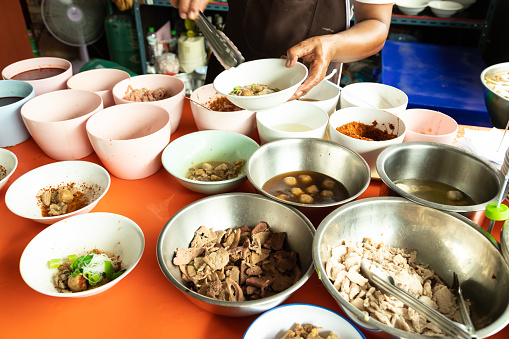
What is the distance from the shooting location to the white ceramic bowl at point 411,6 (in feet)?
11.4

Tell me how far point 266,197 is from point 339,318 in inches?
19.0

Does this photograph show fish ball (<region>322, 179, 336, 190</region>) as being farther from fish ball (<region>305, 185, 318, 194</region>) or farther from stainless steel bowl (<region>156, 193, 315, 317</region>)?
stainless steel bowl (<region>156, 193, 315, 317</region>)

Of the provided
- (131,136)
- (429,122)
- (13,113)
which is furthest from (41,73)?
(429,122)

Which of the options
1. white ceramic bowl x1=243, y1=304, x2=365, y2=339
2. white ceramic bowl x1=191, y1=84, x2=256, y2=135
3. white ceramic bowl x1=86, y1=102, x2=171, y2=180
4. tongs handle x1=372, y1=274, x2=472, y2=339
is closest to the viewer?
tongs handle x1=372, y1=274, x2=472, y2=339

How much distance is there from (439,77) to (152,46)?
2927 millimetres

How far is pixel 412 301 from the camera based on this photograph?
95 centimetres

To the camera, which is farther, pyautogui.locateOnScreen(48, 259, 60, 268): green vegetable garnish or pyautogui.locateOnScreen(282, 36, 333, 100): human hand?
pyautogui.locateOnScreen(282, 36, 333, 100): human hand

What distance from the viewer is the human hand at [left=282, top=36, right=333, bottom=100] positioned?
5.35 feet

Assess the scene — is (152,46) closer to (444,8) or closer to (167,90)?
(167,90)

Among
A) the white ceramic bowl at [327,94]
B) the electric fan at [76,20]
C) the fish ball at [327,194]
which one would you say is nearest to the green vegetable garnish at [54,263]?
the fish ball at [327,194]

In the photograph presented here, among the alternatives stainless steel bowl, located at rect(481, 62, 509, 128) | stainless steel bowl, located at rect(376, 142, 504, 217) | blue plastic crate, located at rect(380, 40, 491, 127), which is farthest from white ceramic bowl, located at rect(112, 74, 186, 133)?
blue plastic crate, located at rect(380, 40, 491, 127)

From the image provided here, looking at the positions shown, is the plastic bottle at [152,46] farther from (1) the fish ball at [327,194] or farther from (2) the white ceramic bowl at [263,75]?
(1) the fish ball at [327,194]

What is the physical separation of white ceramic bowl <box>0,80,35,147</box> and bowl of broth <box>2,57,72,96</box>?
0.20 ft

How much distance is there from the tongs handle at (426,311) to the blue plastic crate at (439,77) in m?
2.07
